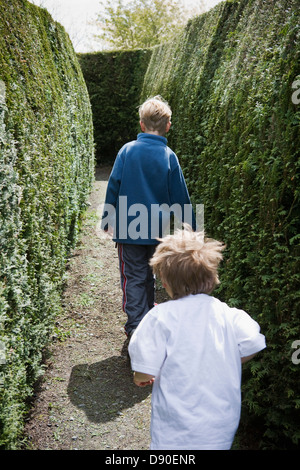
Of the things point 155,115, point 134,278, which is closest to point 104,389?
point 134,278

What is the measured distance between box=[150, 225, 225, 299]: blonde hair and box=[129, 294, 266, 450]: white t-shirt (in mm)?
98

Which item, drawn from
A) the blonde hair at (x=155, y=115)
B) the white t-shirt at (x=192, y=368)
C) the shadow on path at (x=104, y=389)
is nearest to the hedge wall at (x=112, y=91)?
the blonde hair at (x=155, y=115)

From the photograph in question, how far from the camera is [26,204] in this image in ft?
10.2

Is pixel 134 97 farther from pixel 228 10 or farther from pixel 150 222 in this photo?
pixel 150 222

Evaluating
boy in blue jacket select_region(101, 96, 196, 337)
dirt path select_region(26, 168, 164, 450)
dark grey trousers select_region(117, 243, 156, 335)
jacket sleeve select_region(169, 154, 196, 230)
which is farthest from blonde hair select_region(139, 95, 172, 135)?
dirt path select_region(26, 168, 164, 450)

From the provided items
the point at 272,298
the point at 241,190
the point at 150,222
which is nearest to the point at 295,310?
the point at 272,298

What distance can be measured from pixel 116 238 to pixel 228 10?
3837 millimetres

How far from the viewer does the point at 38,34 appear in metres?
4.82

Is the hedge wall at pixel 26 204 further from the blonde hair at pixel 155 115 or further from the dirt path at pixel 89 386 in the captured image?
the blonde hair at pixel 155 115

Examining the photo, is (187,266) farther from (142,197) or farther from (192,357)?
(142,197)

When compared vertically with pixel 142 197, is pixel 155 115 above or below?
above

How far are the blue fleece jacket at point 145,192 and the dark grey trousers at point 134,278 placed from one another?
0.13m

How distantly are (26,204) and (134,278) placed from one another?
1.22m

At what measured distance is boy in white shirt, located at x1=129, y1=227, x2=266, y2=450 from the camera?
189 cm
